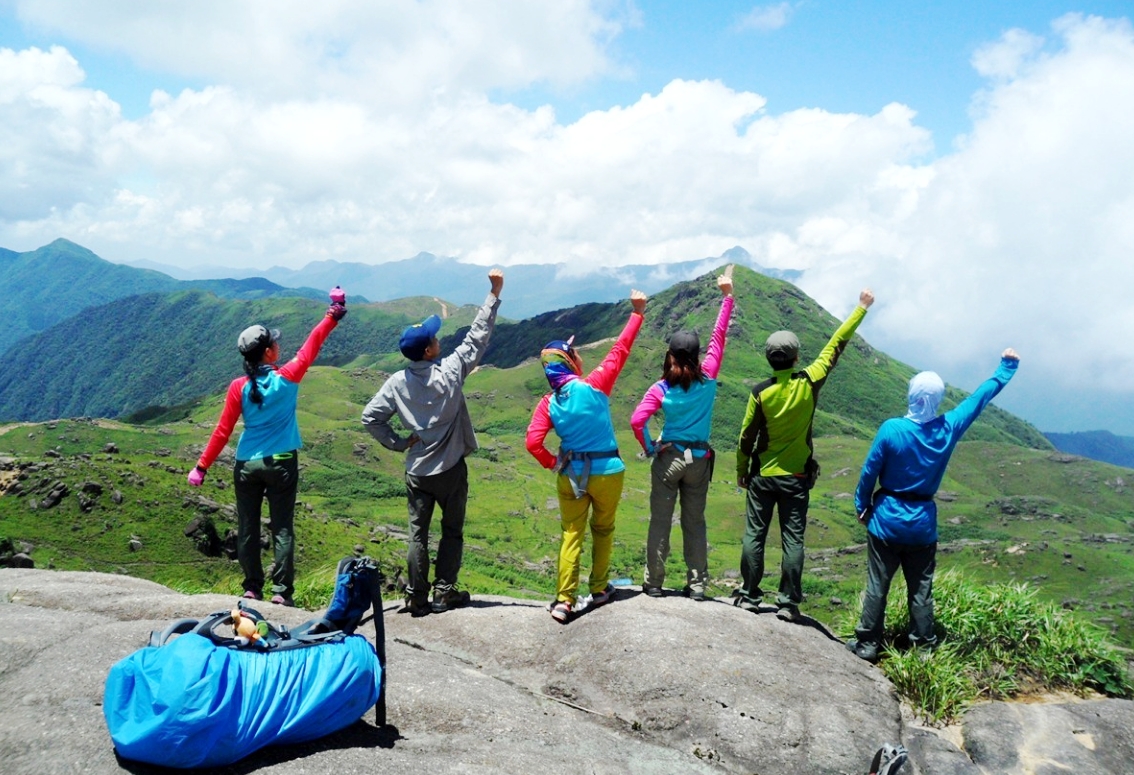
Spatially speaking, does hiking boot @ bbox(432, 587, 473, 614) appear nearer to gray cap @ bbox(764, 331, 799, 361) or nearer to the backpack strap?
the backpack strap

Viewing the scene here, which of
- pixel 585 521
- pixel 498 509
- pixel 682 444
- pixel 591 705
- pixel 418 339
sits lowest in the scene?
pixel 498 509

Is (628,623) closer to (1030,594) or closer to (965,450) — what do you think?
(1030,594)

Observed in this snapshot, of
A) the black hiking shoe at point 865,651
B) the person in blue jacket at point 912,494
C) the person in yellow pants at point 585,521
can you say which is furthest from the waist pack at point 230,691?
the black hiking shoe at point 865,651

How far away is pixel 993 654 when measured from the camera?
924cm

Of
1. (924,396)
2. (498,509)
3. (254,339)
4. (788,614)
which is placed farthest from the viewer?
(498,509)

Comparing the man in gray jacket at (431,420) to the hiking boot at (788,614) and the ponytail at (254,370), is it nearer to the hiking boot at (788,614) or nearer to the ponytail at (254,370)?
the ponytail at (254,370)

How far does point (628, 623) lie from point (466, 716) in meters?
2.54

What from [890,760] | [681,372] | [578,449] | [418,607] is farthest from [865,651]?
[418,607]

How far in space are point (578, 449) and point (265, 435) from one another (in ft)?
13.7

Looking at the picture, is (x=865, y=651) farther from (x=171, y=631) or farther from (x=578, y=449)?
(x=171, y=631)

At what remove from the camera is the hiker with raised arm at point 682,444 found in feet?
31.0

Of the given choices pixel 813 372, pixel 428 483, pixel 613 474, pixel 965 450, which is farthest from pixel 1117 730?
pixel 965 450

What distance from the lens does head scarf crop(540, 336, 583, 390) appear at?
29.5 feet

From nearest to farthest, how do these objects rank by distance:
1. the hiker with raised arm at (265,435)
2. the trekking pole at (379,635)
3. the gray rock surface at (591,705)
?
1. the gray rock surface at (591,705)
2. the trekking pole at (379,635)
3. the hiker with raised arm at (265,435)
